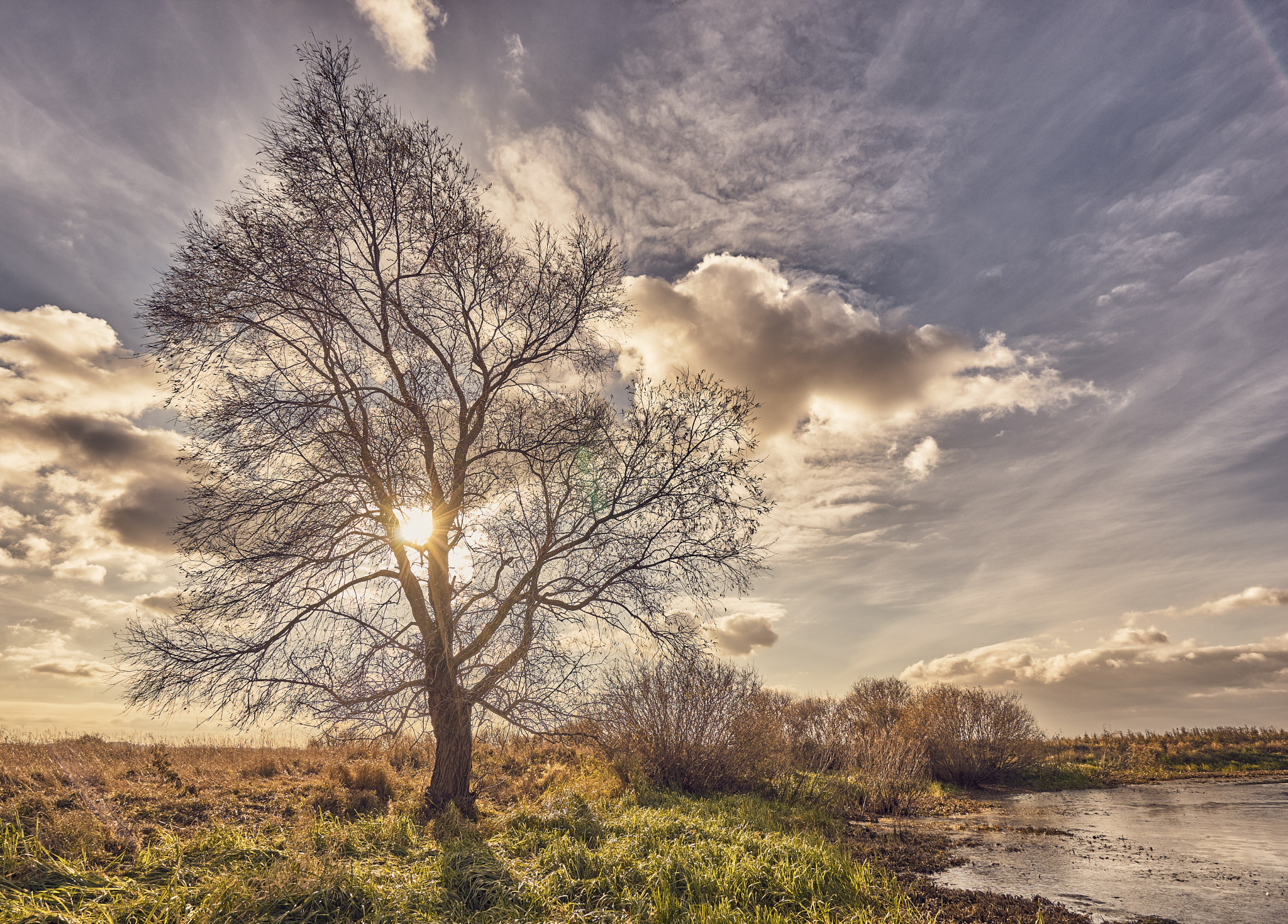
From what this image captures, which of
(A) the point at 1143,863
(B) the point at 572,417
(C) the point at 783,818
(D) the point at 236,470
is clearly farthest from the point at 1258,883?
(D) the point at 236,470

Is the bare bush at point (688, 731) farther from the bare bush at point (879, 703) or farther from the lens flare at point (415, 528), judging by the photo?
the bare bush at point (879, 703)

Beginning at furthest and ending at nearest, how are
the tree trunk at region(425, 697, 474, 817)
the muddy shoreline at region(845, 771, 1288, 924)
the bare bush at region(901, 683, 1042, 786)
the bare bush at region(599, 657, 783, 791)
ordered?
the bare bush at region(901, 683, 1042, 786) → the bare bush at region(599, 657, 783, 791) → the tree trunk at region(425, 697, 474, 817) → the muddy shoreline at region(845, 771, 1288, 924)

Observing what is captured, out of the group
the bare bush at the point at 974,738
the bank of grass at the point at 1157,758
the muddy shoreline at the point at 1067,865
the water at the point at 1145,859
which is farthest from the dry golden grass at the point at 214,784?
the bank of grass at the point at 1157,758

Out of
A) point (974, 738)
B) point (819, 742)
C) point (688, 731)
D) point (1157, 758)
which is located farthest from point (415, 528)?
point (1157, 758)

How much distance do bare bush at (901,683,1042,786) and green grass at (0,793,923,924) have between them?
20345mm

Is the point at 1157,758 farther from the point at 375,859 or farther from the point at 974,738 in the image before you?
the point at 375,859

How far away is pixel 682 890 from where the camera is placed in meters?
6.80

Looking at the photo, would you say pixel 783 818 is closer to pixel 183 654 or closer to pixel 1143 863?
pixel 1143 863

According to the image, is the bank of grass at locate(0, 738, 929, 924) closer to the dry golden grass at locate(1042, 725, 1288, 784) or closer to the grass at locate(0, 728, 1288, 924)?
the grass at locate(0, 728, 1288, 924)

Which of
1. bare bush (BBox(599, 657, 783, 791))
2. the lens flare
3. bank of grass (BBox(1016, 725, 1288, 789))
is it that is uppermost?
the lens flare

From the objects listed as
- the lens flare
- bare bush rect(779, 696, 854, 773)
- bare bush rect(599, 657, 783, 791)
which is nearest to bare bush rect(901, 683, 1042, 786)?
bare bush rect(779, 696, 854, 773)

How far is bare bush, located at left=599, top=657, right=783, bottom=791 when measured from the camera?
15.7 metres

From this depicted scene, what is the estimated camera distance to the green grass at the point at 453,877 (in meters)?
5.44

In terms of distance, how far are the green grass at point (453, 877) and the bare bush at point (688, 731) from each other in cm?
682
